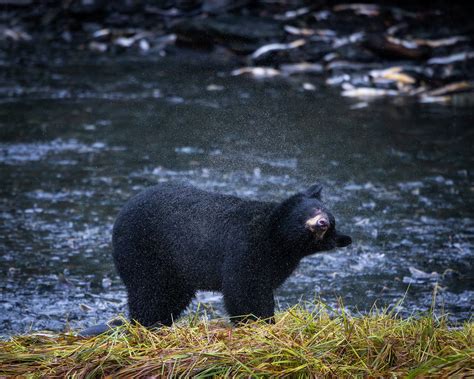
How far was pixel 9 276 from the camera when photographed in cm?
586

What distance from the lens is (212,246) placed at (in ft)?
14.7

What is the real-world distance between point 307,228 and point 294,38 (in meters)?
10.3

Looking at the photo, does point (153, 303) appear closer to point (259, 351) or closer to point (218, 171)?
point (259, 351)

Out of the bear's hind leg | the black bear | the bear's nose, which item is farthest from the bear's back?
the bear's nose

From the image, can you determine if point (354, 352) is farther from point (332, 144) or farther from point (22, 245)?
point (332, 144)

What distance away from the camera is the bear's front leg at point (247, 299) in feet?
13.9

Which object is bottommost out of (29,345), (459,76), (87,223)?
(459,76)

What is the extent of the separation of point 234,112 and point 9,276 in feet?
18.5

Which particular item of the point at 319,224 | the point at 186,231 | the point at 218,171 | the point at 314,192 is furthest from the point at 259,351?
the point at 218,171

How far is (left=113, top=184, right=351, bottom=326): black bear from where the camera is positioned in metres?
4.31

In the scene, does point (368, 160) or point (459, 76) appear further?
point (459, 76)

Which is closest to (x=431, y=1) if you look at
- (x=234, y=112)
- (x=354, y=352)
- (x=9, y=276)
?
(x=234, y=112)

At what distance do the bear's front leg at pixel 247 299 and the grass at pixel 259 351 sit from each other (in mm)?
214

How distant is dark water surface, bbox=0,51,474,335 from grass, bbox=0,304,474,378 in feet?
2.87
